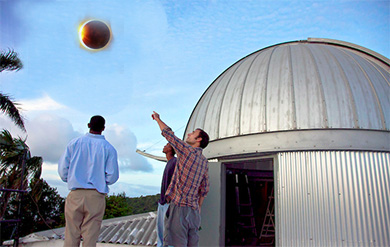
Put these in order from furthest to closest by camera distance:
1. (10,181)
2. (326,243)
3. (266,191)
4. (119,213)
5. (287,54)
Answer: (119,213), (266,191), (10,181), (287,54), (326,243)

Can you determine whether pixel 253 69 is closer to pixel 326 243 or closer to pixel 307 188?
pixel 307 188

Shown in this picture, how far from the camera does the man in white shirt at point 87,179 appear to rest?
3100 mm

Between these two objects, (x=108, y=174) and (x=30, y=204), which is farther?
(x=30, y=204)

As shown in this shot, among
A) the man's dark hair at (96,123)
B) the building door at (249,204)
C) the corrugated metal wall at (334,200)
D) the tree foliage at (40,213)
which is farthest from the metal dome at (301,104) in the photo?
the tree foliage at (40,213)

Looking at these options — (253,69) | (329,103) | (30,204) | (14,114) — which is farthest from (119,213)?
(329,103)

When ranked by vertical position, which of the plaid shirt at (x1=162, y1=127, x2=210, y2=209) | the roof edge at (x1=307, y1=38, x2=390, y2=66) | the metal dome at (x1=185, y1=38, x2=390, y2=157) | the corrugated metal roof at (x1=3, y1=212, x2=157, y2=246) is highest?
the roof edge at (x1=307, y1=38, x2=390, y2=66)

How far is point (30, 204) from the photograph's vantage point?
1806 centimetres

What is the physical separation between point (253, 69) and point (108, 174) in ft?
16.8

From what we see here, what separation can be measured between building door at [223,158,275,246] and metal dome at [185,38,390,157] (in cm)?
213

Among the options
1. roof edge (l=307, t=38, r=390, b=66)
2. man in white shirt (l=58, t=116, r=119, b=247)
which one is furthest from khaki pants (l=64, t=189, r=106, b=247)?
roof edge (l=307, t=38, r=390, b=66)

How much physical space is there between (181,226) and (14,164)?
7993mm

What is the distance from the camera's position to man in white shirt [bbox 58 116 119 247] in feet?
10.2

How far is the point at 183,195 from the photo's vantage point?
3135mm

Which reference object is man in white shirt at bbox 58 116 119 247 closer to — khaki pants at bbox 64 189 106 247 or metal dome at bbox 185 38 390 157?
khaki pants at bbox 64 189 106 247
